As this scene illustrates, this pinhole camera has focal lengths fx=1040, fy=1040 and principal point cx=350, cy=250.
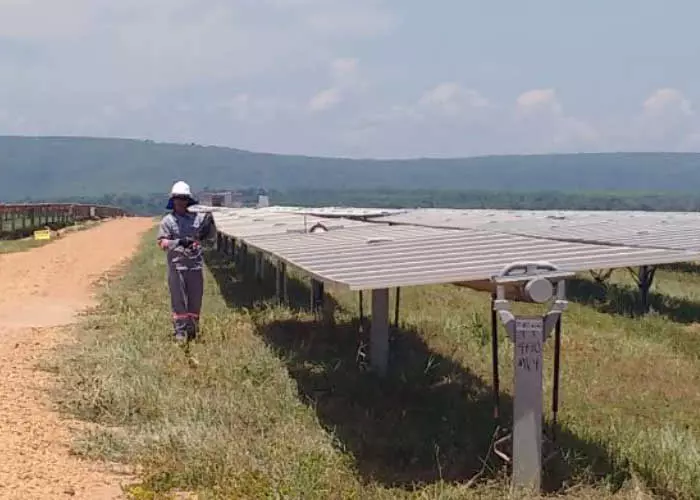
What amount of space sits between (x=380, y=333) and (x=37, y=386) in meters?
2.74

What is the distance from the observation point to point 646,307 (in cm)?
1463

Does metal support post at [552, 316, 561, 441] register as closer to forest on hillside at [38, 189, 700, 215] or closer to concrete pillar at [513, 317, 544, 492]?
concrete pillar at [513, 317, 544, 492]

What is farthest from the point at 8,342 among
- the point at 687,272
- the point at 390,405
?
the point at 687,272

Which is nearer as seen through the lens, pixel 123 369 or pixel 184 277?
pixel 123 369

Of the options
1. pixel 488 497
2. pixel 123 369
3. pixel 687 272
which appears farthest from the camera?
pixel 687 272

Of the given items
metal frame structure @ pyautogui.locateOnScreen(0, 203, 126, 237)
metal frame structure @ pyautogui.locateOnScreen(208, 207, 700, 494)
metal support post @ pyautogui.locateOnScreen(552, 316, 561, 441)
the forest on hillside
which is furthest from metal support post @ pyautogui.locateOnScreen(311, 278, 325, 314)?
the forest on hillside

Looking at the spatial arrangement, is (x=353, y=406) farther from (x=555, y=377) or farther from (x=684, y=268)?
(x=684, y=268)

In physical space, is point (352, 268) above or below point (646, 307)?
above

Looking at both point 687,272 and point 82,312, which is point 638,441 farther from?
point 687,272

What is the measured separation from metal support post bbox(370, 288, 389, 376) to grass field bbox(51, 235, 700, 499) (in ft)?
0.44

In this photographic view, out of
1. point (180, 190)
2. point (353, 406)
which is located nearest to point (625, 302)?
point (180, 190)

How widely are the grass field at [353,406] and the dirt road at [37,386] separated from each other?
217mm

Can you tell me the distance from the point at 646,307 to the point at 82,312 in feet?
25.2

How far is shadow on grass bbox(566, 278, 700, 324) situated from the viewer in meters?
14.3
